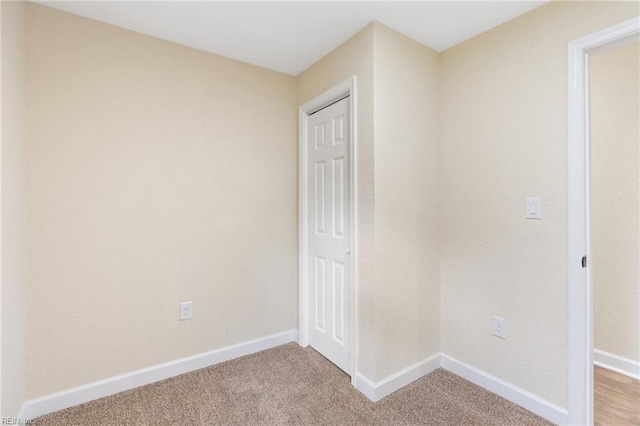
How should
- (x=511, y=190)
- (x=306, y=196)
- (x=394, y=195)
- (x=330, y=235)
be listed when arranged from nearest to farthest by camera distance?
(x=511, y=190) < (x=394, y=195) < (x=330, y=235) < (x=306, y=196)

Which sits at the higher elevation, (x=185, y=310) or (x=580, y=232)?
(x=580, y=232)

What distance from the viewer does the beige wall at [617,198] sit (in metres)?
2.10

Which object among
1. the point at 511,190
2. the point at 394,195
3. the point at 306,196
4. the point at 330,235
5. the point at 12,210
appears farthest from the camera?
the point at 306,196

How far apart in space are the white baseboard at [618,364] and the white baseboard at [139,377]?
242cm

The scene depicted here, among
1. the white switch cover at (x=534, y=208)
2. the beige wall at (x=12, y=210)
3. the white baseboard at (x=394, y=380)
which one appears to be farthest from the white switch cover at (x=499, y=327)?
the beige wall at (x=12, y=210)

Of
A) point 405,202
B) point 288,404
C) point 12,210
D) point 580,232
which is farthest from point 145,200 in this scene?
point 580,232

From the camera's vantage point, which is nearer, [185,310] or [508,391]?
[508,391]

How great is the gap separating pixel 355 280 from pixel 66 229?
5.89 feet

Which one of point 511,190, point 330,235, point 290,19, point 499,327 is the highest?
point 290,19

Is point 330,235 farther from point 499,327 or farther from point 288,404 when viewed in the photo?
point 499,327

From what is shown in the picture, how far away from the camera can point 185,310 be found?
7.13ft

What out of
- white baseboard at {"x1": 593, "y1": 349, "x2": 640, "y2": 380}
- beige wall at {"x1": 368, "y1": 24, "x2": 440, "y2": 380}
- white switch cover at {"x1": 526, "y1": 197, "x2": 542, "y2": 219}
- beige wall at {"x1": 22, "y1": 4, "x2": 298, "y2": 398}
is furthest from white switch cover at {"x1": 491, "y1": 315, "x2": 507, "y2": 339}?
beige wall at {"x1": 22, "y1": 4, "x2": 298, "y2": 398}

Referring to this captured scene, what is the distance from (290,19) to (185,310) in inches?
82.1

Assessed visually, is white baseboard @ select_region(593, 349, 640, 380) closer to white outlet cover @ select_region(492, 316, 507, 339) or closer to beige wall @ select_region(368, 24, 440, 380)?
white outlet cover @ select_region(492, 316, 507, 339)
